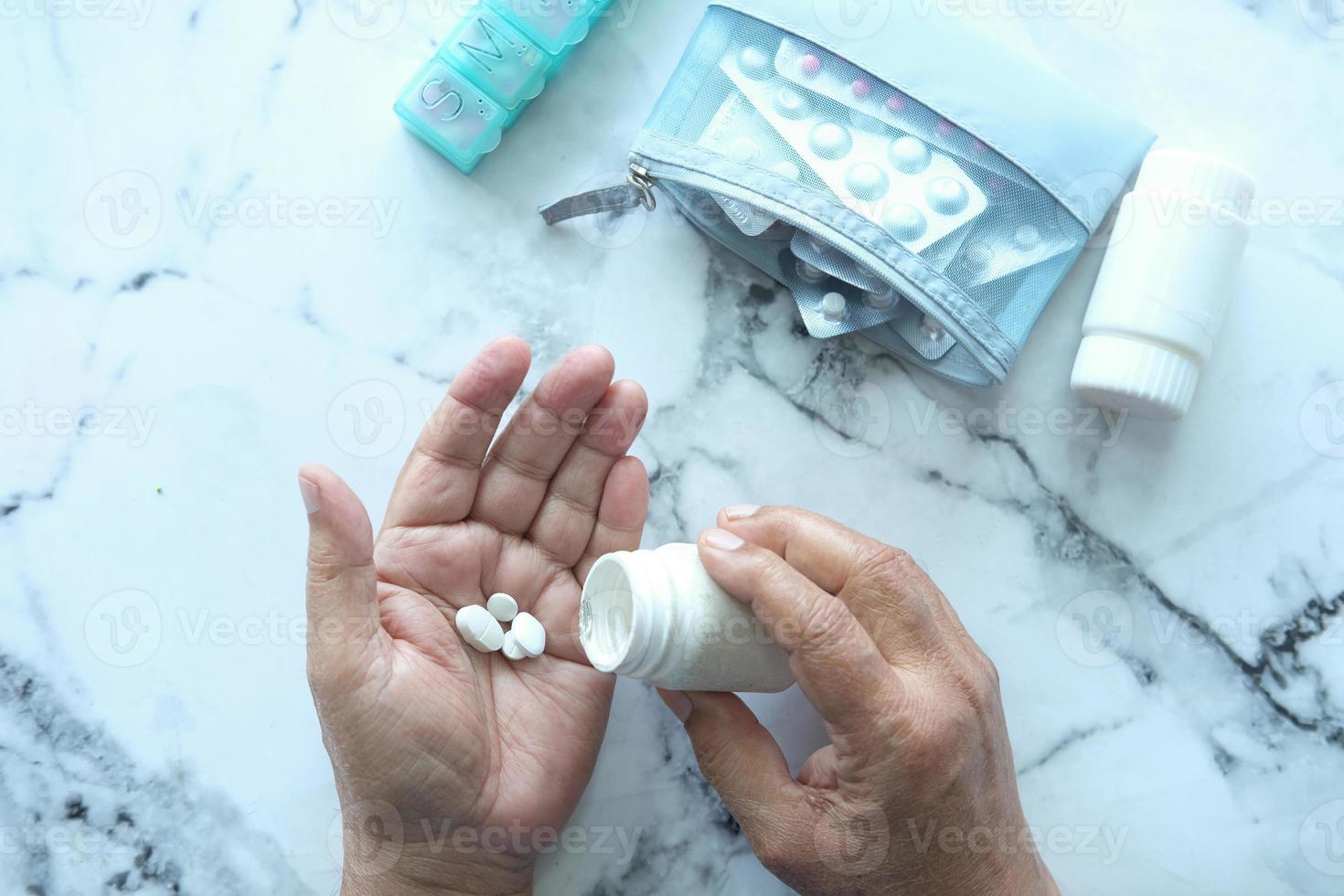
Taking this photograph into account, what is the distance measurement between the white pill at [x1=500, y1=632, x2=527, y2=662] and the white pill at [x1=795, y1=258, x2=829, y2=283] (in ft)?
1.53

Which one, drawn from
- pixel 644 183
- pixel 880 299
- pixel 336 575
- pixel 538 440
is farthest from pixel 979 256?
pixel 336 575

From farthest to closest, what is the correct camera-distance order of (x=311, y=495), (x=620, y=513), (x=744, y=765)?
(x=620, y=513), (x=744, y=765), (x=311, y=495)

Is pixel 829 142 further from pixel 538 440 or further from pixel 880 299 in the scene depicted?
pixel 538 440

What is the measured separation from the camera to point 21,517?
1104 mm

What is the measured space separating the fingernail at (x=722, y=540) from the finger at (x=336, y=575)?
10.8 inches

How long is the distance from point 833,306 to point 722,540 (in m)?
0.31

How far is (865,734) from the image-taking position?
33.0 inches

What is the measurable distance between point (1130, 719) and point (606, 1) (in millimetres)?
933

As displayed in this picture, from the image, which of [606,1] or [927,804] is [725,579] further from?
[606,1]

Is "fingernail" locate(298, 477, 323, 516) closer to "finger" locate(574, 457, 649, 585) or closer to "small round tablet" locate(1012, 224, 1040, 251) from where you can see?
"finger" locate(574, 457, 649, 585)

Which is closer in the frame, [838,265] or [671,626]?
[671,626]

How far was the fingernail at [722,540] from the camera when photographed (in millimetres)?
862

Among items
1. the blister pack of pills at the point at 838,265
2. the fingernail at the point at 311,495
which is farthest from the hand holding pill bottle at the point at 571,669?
the blister pack of pills at the point at 838,265

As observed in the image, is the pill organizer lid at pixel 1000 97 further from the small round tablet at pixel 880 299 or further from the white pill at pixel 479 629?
the white pill at pixel 479 629
